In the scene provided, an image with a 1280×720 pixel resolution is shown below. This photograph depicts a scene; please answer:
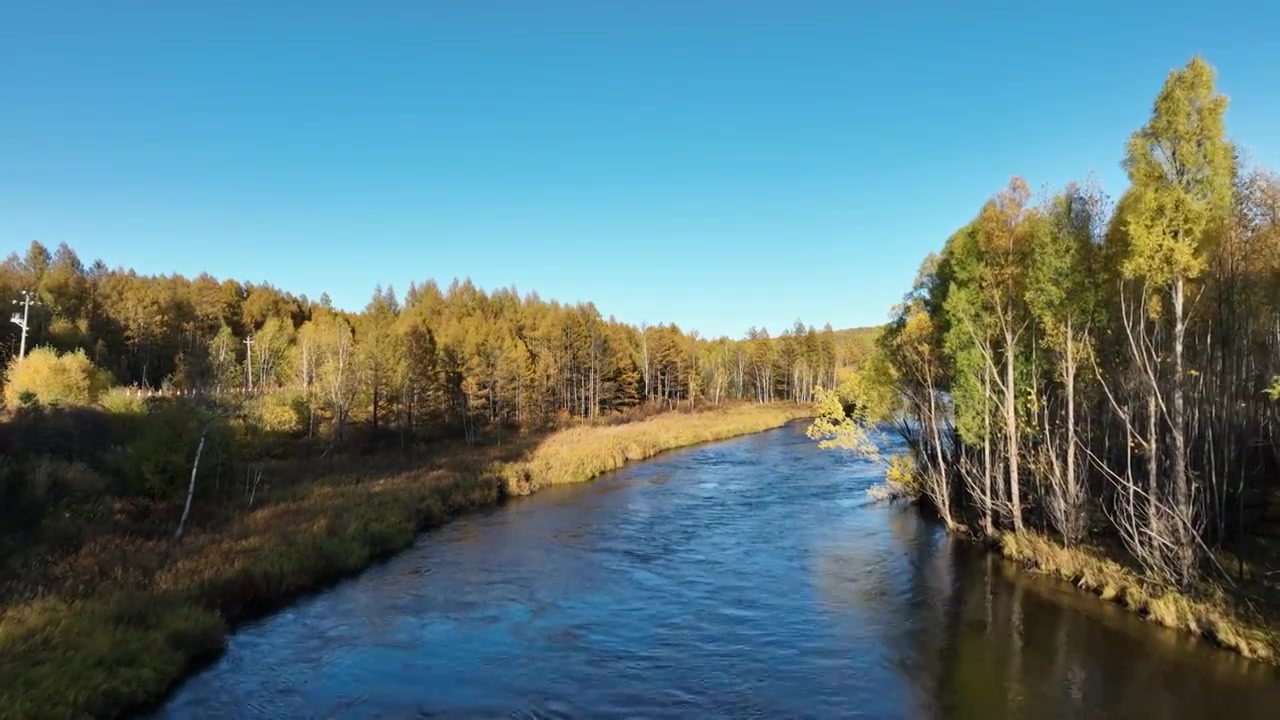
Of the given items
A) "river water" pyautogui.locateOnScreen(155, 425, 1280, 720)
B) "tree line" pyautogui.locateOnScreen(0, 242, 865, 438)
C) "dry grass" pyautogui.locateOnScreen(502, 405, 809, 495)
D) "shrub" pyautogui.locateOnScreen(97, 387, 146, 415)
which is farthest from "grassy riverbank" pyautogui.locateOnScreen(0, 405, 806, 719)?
"shrub" pyautogui.locateOnScreen(97, 387, 146, 415)

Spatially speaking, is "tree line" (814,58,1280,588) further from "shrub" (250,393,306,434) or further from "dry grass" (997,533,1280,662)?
"shrub" (250,393,306,434)

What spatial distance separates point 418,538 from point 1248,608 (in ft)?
71.4

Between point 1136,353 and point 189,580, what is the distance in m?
19.9

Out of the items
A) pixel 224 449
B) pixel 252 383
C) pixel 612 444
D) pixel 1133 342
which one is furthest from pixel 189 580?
pixel 252 383

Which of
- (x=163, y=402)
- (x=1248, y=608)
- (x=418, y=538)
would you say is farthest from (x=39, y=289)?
(x=1248, y=608)

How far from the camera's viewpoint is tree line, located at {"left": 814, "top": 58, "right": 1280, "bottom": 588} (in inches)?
554

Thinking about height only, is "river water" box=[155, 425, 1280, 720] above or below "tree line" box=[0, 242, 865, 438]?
below

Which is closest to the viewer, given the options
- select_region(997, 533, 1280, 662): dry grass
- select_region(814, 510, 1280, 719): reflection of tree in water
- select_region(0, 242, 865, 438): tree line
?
select_region(814, 510, 1280, 719): reflection of tree in water

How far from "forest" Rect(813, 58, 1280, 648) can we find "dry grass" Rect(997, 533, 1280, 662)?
0.42 meters

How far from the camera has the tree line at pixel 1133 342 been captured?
14062mm

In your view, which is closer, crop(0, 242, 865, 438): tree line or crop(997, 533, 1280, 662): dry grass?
crop(997, 533, 1280, 662): dry grass

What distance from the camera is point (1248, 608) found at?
1387cm

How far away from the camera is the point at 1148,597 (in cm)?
1516

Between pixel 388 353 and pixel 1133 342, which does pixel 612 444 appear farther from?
pixel 1133 342
